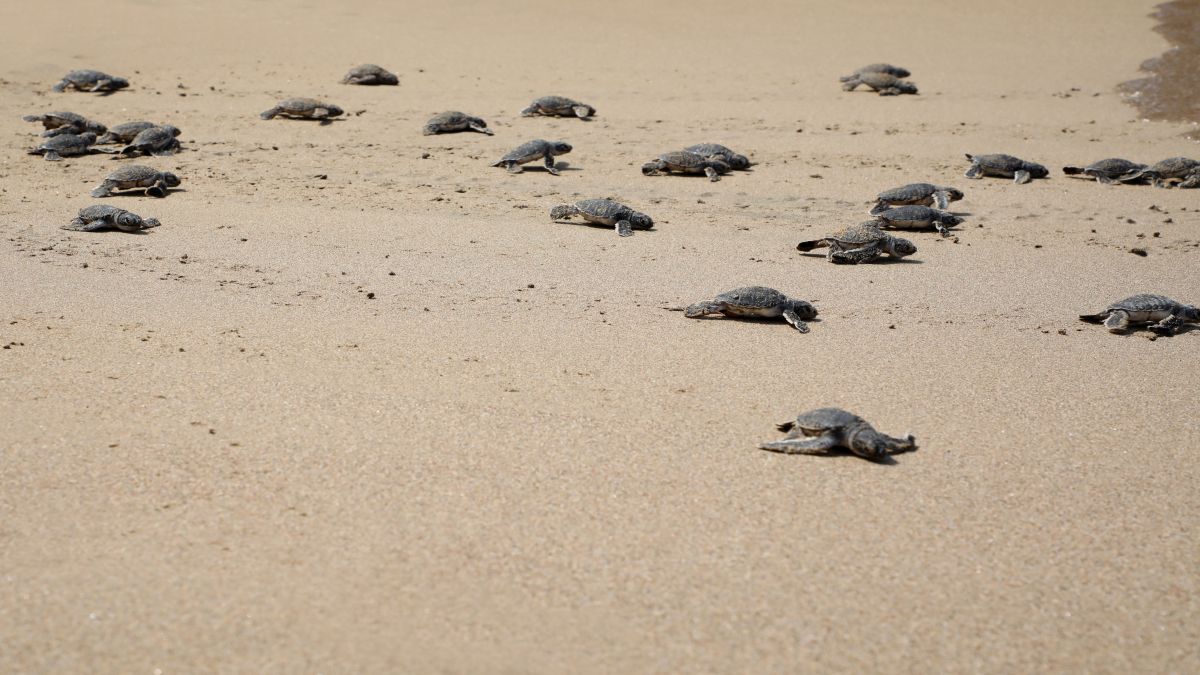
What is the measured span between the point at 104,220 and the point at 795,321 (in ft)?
16.9

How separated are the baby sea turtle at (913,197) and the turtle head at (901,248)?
3.69 ft

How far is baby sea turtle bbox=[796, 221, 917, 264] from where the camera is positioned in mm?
7746

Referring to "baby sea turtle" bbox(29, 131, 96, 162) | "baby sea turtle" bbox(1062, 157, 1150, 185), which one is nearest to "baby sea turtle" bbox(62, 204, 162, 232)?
"baby sea turtle" bbox(29, 131, 96, 162)

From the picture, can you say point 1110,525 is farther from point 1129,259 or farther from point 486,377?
point 1129,259

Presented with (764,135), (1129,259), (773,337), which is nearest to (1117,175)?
(1129,259)

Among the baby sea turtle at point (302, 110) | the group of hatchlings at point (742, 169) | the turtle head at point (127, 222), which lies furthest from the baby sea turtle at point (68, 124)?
the turtle head at point (127, 222)

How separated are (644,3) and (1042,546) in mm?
15471

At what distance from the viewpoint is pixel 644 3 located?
1800 cm

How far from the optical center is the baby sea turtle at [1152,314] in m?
6.46

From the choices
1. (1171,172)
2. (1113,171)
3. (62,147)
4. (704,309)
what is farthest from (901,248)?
(62,147)

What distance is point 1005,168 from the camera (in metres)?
10.1

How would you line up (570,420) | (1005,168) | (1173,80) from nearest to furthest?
(570,420)
(1005,168)
(1173,80)

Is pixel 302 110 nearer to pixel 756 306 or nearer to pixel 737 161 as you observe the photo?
pixel 737 161

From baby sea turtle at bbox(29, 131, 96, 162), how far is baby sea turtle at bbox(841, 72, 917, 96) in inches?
357
